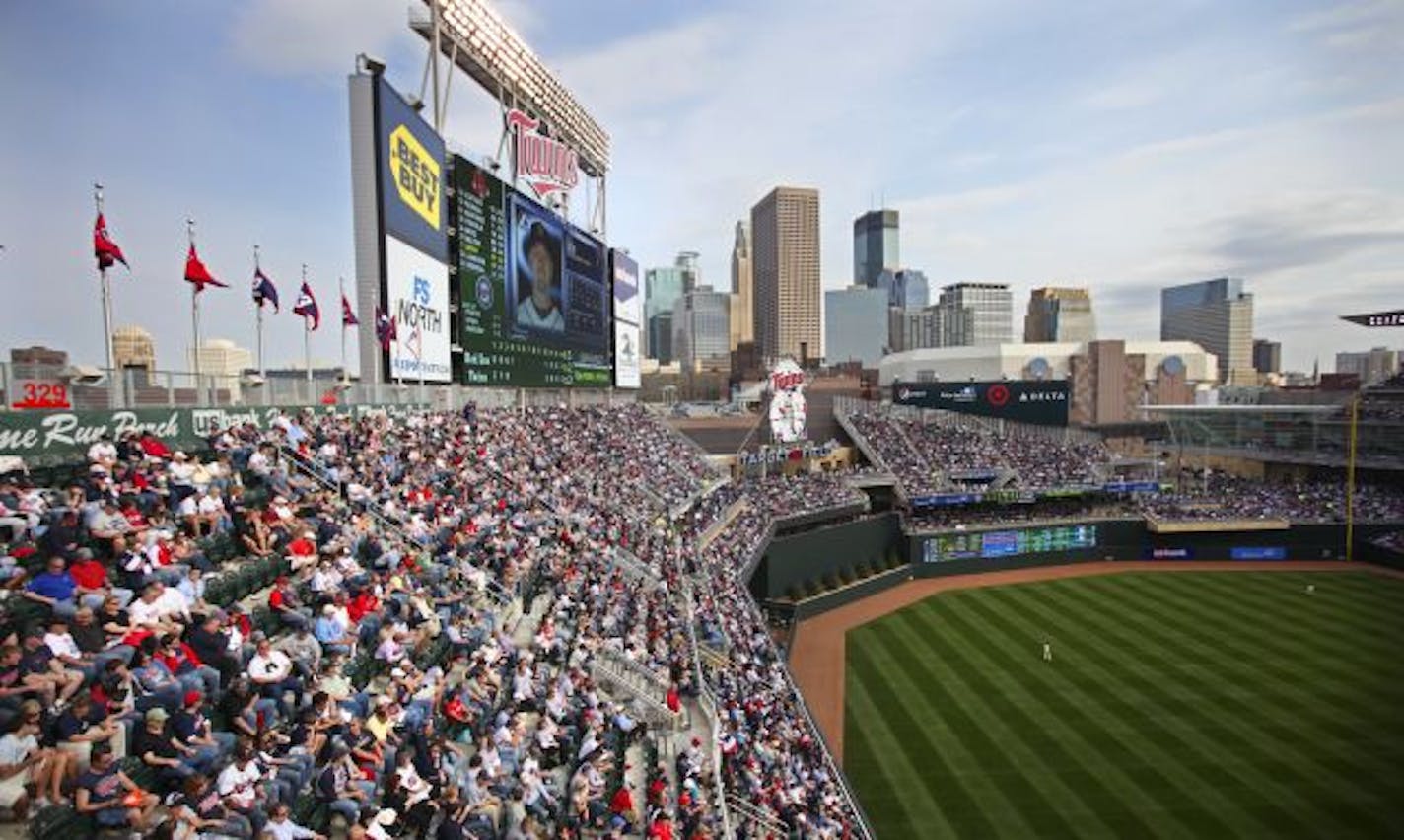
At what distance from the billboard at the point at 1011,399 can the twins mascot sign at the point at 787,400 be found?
19503mm

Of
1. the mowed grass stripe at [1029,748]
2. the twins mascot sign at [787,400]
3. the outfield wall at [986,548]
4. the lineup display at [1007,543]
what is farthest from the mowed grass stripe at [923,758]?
the twins mascot sign at [787,400]

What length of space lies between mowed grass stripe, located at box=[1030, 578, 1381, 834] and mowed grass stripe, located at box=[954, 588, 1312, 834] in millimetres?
37

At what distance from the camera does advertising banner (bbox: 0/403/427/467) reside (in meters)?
8.47

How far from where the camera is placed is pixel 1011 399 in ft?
183

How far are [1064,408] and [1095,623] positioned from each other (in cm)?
2933

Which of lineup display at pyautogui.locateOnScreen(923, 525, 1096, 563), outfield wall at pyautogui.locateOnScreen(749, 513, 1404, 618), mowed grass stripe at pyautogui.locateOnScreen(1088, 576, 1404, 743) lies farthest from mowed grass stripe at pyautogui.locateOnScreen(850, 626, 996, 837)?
lineup display at pyautogui.locateOnScreen(923, 525, 1096, 563)

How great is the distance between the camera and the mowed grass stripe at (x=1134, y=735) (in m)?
16.5

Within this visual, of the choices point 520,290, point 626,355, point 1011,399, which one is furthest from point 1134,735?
point 1011,399

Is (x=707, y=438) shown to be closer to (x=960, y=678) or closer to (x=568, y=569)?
(x=960, y=678)

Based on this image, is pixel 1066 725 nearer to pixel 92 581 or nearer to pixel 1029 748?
pixel 1029 748

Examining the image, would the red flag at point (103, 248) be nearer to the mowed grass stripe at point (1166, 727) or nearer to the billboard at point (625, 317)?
the mowed grass stripe at point (1166, 727)

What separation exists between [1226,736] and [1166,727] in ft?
4.50

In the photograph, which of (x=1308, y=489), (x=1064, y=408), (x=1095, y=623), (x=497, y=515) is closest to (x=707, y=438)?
(x=1095, y=623)

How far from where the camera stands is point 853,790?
698 inches
